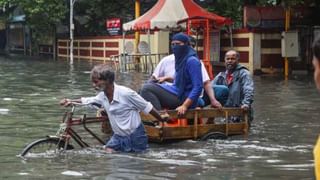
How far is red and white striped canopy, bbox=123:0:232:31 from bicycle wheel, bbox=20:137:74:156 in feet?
45.5

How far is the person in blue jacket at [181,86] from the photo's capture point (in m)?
9.43

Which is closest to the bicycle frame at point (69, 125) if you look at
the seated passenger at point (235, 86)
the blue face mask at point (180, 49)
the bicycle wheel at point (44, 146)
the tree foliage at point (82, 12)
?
the bicycle wheel at point (44, 146)

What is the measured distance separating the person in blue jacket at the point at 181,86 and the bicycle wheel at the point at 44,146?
67.6 inches

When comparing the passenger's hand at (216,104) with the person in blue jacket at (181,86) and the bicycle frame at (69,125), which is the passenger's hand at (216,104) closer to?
the person in blue jacket at (181,86)

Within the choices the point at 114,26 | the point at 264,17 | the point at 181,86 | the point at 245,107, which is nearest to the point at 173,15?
the point at 264,17

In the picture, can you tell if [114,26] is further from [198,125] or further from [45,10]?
[198,125]

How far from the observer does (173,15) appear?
2319 cm

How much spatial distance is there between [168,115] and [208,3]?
2782 centimetres

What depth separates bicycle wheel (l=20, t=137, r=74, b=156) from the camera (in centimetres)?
827

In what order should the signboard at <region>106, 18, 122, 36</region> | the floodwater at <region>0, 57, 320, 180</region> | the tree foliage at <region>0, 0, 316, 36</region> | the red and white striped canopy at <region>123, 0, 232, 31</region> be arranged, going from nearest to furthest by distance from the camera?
1. the floodwater at <region>0, 57, 320, 180</region>
2. the red and white striped canopy at <region>123, 0, 232, 31</region>
3. the signboard at <region>106, 18, 122, 36</region>
4. the tree foliage at <region>0, 0, 316, 36</region>

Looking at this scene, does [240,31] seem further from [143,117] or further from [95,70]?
[95,70]

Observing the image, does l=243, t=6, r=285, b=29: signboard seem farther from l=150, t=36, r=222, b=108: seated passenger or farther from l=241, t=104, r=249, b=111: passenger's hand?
l=241, t=104, r=249, b=111: passenger's hand

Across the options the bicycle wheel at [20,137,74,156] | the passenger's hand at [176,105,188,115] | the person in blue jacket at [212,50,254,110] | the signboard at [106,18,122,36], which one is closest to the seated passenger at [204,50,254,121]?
the person in blue jacket at [212,50,254,110]

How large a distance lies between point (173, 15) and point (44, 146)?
15.4 m
